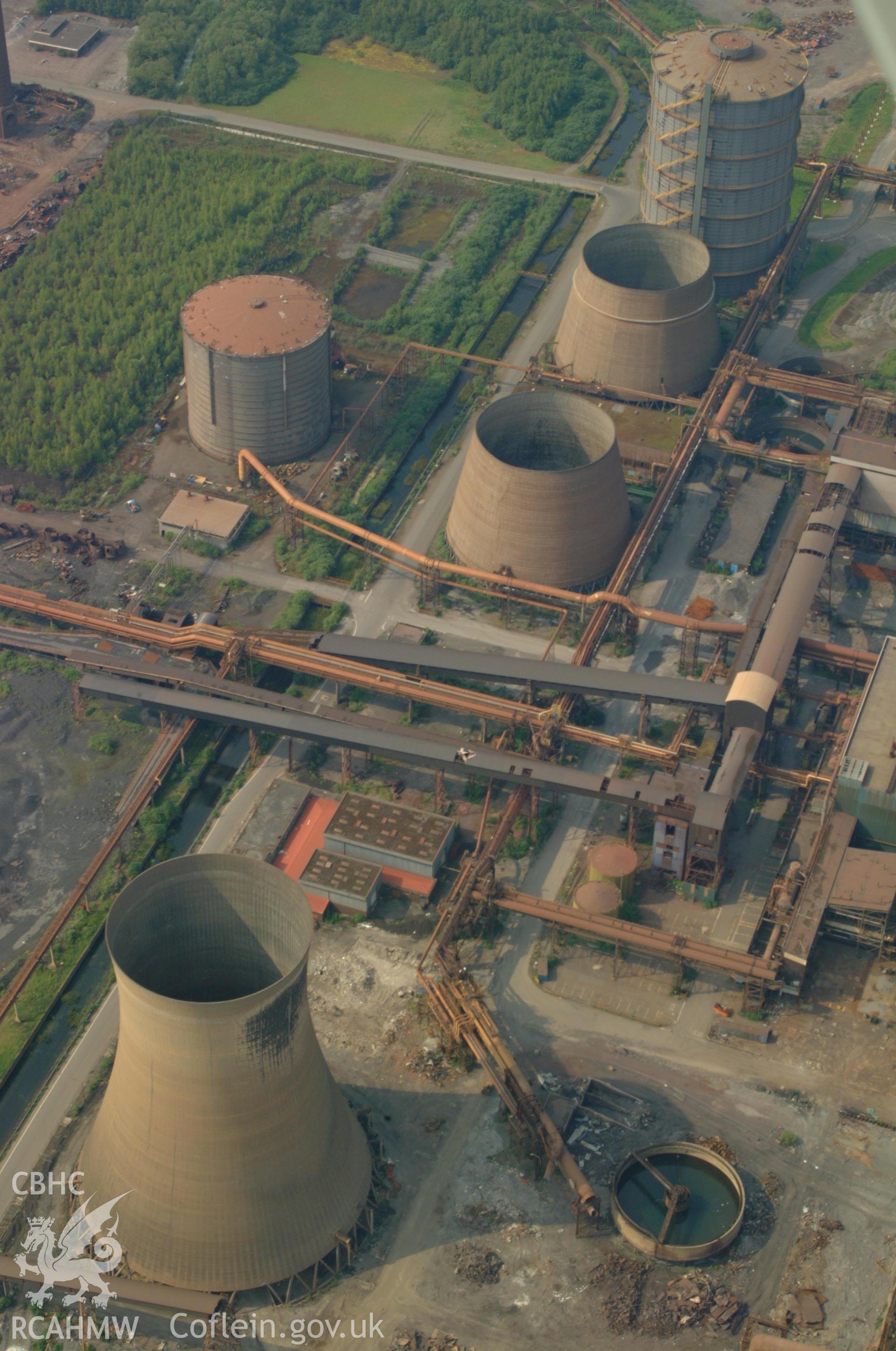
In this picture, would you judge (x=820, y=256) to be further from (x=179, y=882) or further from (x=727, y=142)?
(x=179, y=882)

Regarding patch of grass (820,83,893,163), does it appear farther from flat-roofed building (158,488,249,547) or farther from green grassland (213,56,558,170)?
flat-roofed building (158,488,249,547)

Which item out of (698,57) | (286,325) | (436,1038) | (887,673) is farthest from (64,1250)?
(698,57)

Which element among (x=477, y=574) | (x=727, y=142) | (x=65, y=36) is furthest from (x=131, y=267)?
(x=477, y=574)

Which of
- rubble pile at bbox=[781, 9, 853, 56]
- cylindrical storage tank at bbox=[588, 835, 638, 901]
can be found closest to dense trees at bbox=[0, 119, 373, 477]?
rubble pile at bbox=[781, 9, 853, 56]

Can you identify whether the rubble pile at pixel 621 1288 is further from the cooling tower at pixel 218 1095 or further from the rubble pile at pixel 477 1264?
the cooling tower at pixel 218 1095

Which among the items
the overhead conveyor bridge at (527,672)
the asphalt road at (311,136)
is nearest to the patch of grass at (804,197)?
the asphalt road at (311,136)
